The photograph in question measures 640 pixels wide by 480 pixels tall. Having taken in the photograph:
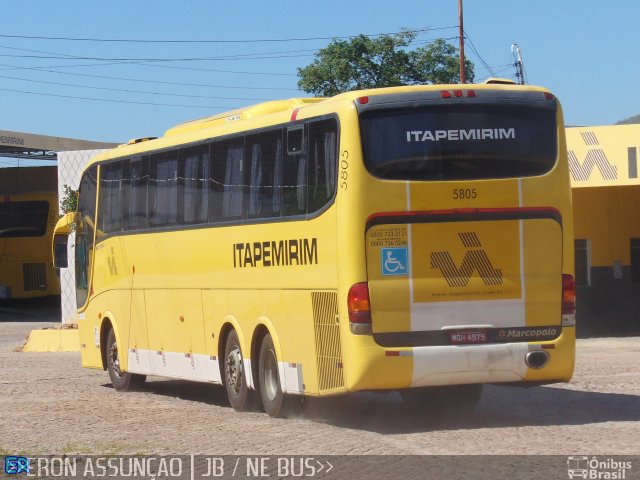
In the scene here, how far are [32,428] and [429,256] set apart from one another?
4661 mm

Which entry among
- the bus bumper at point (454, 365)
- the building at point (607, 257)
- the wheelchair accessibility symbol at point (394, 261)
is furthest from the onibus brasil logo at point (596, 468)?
the building at point (607, 257)

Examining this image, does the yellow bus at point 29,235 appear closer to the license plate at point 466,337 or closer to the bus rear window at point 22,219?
the bus rear window at point 22,219

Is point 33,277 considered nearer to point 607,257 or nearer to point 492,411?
point 607,257

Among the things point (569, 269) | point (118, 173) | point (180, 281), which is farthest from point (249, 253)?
point (118, 173)

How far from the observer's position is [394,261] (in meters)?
12.7

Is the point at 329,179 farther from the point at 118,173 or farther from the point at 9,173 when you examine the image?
the point at 9,173

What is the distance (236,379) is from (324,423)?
7.15 ft

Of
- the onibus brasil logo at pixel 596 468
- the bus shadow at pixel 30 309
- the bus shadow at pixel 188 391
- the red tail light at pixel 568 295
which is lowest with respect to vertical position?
the bus shadow at pixel 30 309

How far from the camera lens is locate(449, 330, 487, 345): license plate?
12.8 meters

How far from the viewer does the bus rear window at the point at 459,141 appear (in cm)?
1277

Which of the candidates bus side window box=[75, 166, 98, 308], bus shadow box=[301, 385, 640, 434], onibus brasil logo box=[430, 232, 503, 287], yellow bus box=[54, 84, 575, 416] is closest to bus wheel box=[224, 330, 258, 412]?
yellow bus box=[54, 84, 575, 416]

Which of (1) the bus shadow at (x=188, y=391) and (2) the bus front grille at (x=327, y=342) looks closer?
(2) the bus front grille at (x=327, y=342)

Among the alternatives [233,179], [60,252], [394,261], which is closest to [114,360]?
[60,252]

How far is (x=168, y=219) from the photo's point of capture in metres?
17.3
